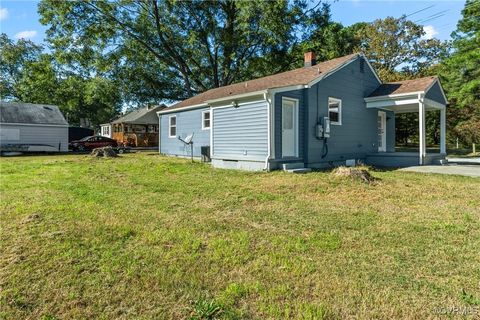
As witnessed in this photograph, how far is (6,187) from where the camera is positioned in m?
6.60

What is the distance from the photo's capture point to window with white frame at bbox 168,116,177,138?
1664cm

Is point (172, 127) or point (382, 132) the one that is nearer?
point (382, 132)

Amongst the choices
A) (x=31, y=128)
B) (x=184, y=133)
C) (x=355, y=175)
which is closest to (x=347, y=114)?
(x=355, y=175)

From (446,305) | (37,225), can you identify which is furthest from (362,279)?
(37,225)

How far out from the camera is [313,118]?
10391 millimetres

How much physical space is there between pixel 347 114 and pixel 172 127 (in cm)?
939

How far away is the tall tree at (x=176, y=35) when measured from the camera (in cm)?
2123

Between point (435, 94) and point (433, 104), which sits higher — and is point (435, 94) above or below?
above

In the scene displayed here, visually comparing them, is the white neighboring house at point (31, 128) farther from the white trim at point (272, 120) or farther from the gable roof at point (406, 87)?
the gable roof at point (406, 87)

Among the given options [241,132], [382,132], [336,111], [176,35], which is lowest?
[241,132]

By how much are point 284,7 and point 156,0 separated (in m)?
9.32

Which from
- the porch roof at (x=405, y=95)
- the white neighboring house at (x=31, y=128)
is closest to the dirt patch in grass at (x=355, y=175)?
the porch roof at (x=405, y=95)

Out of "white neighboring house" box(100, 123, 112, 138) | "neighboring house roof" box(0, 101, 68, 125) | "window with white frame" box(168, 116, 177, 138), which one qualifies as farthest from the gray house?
"white neighboring house" box(100, 123, 112, 138)

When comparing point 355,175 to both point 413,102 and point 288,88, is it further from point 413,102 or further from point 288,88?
point 413,102
